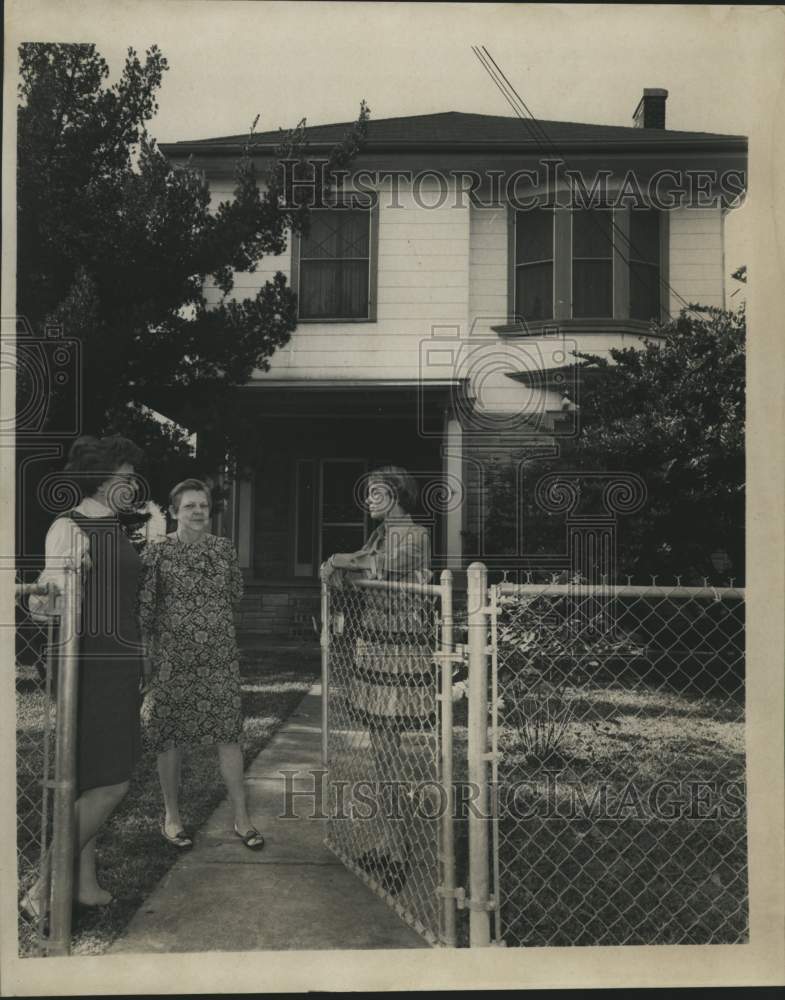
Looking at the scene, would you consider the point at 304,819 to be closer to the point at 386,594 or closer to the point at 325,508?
the point at 386,594

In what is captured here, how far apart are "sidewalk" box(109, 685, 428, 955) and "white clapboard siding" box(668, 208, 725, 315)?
5995 millimetres

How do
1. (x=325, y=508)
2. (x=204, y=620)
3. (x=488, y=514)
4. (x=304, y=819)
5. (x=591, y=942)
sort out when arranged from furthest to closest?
(x=325, y=508) < (x=488, y=514) < (x=304, y=819) < (x=204, y=620) < (x=591, y=942)

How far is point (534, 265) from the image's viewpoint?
7.13 metres

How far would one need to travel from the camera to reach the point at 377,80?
9.68 ft

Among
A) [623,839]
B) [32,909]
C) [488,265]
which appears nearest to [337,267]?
[488,265]

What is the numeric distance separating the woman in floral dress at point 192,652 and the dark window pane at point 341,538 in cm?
550

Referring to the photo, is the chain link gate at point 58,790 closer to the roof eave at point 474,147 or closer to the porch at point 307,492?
the roof eave at point 474,147

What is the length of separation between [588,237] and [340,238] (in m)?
2.48

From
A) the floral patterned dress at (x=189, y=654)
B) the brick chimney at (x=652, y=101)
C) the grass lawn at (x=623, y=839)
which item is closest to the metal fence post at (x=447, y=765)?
the grass lawn at (x=623, y=839)

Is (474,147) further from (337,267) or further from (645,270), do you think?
(645,270)

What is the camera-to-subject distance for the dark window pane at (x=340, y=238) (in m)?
7.14

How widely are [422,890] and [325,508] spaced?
6282 mm

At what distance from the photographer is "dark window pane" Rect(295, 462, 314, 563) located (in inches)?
346

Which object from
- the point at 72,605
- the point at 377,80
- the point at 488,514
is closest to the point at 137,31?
the point at 377,80
